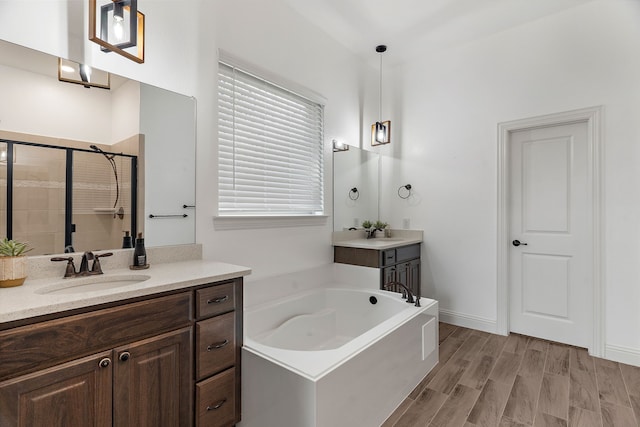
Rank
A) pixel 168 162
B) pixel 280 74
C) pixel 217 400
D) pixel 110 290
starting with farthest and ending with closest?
pixel 280 74
pixel 168 162
pixel 217 400
pixel 110 290

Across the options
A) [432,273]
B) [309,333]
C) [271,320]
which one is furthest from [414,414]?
[432,273]

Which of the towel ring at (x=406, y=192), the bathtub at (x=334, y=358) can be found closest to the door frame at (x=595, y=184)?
the towel ring at (x=406, y=192)

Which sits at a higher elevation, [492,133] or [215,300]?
[492,133]

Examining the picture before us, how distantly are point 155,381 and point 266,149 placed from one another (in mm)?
1792

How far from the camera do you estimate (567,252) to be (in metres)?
2.91

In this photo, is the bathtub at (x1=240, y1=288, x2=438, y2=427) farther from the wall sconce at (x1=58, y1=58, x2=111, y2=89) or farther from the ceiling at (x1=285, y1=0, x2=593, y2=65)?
the ceiling at (x1=285, y1=0, x2=593, y2=65)

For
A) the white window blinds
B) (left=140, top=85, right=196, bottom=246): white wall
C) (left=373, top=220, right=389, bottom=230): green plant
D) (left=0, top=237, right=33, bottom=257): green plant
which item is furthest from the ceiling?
(left=0, top=237, right=33, bottom=257): green plant

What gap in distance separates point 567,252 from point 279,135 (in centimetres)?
281

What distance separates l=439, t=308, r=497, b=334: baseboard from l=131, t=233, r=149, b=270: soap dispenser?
3.06 meters

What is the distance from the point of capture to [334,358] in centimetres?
A: 159

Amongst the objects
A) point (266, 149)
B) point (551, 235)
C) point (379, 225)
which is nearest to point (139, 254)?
point (266, 149)

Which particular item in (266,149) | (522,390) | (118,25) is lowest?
(522,390)

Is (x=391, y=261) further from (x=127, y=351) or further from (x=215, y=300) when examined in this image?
(x=127, y=351)

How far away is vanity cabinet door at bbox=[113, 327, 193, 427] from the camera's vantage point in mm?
1262
